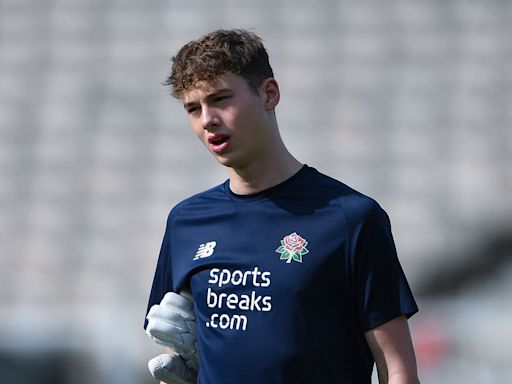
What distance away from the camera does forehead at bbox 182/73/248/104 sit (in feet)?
6.33

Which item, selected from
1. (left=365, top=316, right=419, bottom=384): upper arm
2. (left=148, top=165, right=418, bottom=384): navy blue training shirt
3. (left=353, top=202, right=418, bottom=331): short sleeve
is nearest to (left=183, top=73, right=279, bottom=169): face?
(left=148, top=165, right=418, bottom=384): navy blue training shirt

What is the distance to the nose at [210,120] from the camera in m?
1.91

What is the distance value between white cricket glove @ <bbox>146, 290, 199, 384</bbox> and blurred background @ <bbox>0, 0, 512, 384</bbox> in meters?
2.99

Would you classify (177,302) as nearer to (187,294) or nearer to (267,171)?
(187,294)

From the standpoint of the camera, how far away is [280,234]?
6.38 ft

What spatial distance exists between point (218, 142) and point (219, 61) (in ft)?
0.51

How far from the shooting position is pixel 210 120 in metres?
1.91

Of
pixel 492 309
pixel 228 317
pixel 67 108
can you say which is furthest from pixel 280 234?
pixel 67 108

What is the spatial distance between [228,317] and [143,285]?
149 inches

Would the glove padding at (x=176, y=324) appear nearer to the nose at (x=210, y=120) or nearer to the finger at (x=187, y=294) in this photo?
the finger at (x=187, y=294)

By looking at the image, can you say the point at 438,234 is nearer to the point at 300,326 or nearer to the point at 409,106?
the point at 409,106

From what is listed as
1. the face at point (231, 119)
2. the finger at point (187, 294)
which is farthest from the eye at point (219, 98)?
the finger at point (187, 294)

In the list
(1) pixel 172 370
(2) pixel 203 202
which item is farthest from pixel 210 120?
(1) pixel 172 370

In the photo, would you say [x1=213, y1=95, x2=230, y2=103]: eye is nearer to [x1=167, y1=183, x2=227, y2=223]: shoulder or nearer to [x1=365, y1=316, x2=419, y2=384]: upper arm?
[x1=167, y1=183, x2=227, y2=223]: shoulder
